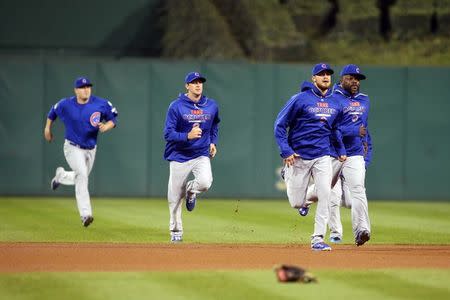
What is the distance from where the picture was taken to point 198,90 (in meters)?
14.5

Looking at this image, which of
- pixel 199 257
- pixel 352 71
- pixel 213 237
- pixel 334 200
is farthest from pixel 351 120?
pixel 199 257

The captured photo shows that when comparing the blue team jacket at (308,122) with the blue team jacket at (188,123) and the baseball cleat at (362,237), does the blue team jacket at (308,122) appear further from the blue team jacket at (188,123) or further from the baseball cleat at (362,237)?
the blue team jacket at (188,123)

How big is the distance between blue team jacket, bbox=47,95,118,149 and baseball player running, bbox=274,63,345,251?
12.0 feet

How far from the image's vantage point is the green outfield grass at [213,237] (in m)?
9.62

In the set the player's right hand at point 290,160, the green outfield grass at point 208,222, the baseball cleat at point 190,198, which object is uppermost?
the player's right hand at point 290,160

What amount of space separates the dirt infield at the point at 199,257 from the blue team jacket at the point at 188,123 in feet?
4.32

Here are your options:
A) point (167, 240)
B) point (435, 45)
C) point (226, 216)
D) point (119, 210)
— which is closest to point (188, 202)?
point (167, 240)

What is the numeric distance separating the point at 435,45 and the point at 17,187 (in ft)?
36.9

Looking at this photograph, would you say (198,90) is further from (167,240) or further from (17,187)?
(17,187)

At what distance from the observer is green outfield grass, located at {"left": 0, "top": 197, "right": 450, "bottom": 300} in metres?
9.62

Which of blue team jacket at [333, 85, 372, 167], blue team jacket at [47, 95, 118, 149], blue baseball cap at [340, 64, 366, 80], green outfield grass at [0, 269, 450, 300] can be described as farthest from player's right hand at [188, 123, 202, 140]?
green outfield grass at [0, 269, 450, 300]

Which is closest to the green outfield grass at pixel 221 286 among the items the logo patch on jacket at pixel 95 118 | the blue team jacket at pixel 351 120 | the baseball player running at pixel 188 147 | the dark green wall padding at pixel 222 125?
the blue team jacket at pixel 351 120

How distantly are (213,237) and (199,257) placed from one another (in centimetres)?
274

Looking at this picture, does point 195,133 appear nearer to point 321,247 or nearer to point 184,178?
point 184,178
